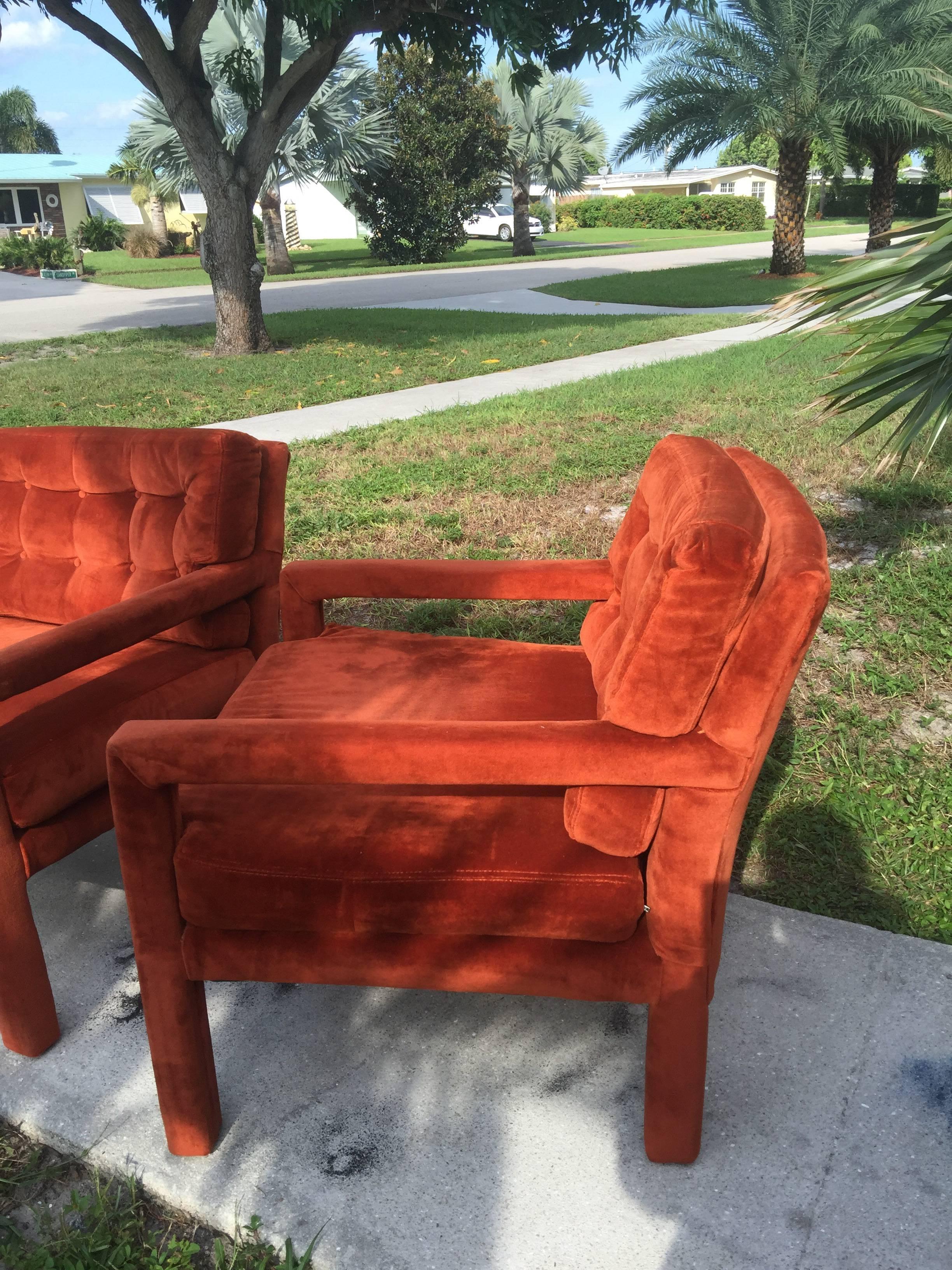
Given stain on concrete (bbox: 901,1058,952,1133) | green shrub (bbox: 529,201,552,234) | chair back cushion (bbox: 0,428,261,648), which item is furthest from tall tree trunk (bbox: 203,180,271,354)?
green shrub (bbox: 529,201,552,234)

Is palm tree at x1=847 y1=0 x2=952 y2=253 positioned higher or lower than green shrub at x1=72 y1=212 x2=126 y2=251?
higher

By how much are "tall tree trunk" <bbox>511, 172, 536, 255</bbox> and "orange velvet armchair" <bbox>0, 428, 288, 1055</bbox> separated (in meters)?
29.0

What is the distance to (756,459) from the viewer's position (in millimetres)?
2309

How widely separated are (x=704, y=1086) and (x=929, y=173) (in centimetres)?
4028

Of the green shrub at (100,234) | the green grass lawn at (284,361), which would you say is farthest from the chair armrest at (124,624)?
the green shrub at (100,234)

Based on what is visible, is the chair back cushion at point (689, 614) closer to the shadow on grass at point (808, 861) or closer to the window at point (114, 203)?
the shadow on grass at point (808, 861)

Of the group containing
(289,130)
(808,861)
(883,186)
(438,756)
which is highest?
(289,130)

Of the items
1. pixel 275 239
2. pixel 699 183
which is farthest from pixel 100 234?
pixel 699 183

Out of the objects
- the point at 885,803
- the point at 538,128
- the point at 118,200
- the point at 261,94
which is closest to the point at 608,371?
the point at 261,94

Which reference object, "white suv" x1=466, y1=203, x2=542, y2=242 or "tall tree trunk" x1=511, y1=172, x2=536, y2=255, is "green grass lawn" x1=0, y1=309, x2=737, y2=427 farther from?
"white suv" x1=466, y1=203, x2=542, y2=242

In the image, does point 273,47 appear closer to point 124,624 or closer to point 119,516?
point 119,516

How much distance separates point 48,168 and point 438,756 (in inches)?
1968

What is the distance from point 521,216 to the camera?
102 feet

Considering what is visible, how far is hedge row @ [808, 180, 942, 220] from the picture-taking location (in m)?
39.6
